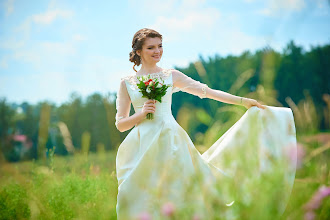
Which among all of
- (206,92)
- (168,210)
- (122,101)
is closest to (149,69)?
(122,101)

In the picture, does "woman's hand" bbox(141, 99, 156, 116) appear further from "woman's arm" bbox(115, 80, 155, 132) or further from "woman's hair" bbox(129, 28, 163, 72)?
"woman's hair" bbox(129, 28, 163, 72)

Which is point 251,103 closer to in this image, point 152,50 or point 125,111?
point 152,50

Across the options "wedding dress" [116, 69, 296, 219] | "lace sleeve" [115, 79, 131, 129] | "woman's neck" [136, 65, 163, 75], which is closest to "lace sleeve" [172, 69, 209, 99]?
"wedding dress" [116, 69, 296, 219]

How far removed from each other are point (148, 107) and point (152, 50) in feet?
2.36

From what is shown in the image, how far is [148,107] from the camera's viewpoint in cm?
338

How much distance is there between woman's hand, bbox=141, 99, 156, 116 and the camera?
11.1 ft

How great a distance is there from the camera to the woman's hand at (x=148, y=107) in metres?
3.38

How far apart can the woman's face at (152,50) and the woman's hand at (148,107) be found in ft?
1.89

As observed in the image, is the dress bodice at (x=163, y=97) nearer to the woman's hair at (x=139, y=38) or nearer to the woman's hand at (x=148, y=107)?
the woman's hand at (x=148, y=107)

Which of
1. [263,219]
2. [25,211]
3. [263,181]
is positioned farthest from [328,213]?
[25,211]

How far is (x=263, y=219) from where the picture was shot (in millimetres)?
1363

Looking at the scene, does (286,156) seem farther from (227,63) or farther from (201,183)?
(227,63)

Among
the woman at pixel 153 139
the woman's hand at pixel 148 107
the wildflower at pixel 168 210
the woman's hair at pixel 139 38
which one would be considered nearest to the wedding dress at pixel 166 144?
the woman at pixel 153 139

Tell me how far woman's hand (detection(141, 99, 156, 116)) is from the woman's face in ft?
1.89
